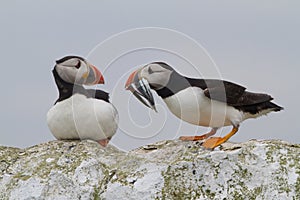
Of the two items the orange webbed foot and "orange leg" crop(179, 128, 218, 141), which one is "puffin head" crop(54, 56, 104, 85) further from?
the orange webbed foot

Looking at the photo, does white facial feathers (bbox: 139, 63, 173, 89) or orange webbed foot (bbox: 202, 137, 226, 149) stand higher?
white facial feathers (bbox: 139, 63, 173, 89)

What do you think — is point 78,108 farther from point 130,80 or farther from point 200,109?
point 200,109

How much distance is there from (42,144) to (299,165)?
351 centimetres

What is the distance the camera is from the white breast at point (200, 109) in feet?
23.8

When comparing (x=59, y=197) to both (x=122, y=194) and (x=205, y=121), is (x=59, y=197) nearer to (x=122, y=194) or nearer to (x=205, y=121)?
(x=122, y=194)

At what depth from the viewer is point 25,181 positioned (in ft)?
22.1

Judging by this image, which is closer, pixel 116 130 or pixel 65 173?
pixel 65 173

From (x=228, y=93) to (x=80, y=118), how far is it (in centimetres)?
212

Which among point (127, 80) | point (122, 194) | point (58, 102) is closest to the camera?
point (122, 194)

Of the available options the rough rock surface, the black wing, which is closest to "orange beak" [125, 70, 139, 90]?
the black wing

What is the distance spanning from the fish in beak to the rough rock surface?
32.2 inches

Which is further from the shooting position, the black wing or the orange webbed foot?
the black wing

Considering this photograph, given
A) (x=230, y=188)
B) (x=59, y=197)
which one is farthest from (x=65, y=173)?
(x=230, y=188)

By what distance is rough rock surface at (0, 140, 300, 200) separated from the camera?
6.34 metres
